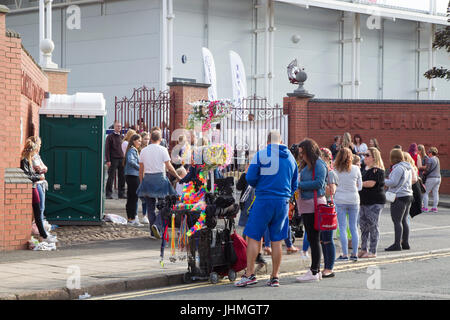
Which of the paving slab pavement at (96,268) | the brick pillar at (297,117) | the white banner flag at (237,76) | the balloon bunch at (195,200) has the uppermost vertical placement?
the white banner flag at (237,76)

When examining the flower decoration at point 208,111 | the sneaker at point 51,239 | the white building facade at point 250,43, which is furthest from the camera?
the white building facade at point 250,43

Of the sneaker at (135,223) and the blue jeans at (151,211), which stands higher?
the blue jeans at (151,211)

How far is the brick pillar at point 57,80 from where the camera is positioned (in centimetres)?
2120

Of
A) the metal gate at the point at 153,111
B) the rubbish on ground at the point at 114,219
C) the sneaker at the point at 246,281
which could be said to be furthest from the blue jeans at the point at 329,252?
the metal gate at the point at 153,111

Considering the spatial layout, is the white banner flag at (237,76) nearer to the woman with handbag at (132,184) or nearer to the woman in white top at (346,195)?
the woman with handbag at (132,184)

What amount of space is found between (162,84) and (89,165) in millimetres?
17422

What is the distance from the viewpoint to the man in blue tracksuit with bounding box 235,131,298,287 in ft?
30.5

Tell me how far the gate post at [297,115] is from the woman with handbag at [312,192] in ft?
49.8

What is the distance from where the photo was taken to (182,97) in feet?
76.9

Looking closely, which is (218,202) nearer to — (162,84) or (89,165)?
(89,165)

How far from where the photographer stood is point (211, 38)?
111 feet

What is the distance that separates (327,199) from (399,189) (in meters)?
2.46

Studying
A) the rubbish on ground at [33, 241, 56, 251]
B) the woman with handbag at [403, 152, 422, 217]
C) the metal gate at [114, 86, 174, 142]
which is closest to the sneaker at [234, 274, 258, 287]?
the rubbish on ground at [33, 241, 56, 251]
